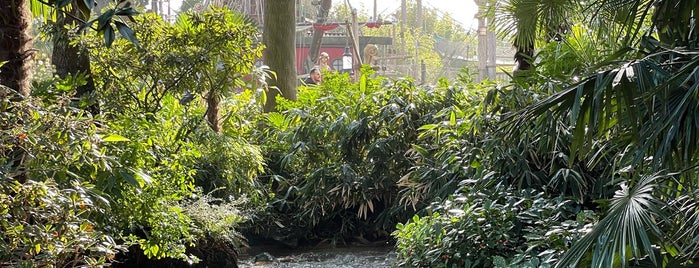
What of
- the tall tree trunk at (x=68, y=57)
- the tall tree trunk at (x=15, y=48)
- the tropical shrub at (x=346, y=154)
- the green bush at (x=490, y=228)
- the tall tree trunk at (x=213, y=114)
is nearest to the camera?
the tall tree trunk at (x=15, y=48)

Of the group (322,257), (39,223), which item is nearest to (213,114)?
(322,257)

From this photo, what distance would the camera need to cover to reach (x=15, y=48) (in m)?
4.93

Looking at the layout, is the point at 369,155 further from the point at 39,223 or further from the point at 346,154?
the point at 39,223

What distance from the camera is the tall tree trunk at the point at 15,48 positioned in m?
4.86

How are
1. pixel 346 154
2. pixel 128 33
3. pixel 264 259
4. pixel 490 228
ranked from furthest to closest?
1. pixel 346 154
2. pixel 264 259
3. pixel 490 228
4. pixel 128 33

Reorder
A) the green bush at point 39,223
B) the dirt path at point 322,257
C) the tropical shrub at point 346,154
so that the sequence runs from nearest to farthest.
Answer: the green bush at point 39,223, the dirt path at point 322,257, the tropical shrub at point 346,154

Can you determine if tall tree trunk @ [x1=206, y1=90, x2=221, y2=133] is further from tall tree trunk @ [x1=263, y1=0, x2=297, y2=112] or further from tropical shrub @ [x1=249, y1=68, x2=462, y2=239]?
tall tree trunk @ [x1=263, y1=0, x2=297, y2=112]

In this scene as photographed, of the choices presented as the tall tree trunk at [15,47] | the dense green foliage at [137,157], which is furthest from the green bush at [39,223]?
the tall tree trunk at [15,47]

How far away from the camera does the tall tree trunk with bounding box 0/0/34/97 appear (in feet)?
15.9

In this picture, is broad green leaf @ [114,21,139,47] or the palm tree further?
the palm tree

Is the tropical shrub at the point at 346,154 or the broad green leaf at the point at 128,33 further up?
the broad green leaf at the point at 128,33

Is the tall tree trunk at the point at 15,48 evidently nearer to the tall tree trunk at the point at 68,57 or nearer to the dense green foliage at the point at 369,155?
the dense green foliage at the point at 369,155

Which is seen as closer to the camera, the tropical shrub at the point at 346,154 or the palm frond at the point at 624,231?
the palm frond at the point at 624,231

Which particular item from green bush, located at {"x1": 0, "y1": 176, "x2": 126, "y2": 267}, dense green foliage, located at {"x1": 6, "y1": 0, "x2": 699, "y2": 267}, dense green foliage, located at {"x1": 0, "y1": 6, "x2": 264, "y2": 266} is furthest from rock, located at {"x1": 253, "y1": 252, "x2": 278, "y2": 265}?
green bush, located at {"x1": 0, "y1": 176, "x2": 126, "y2": 267}
